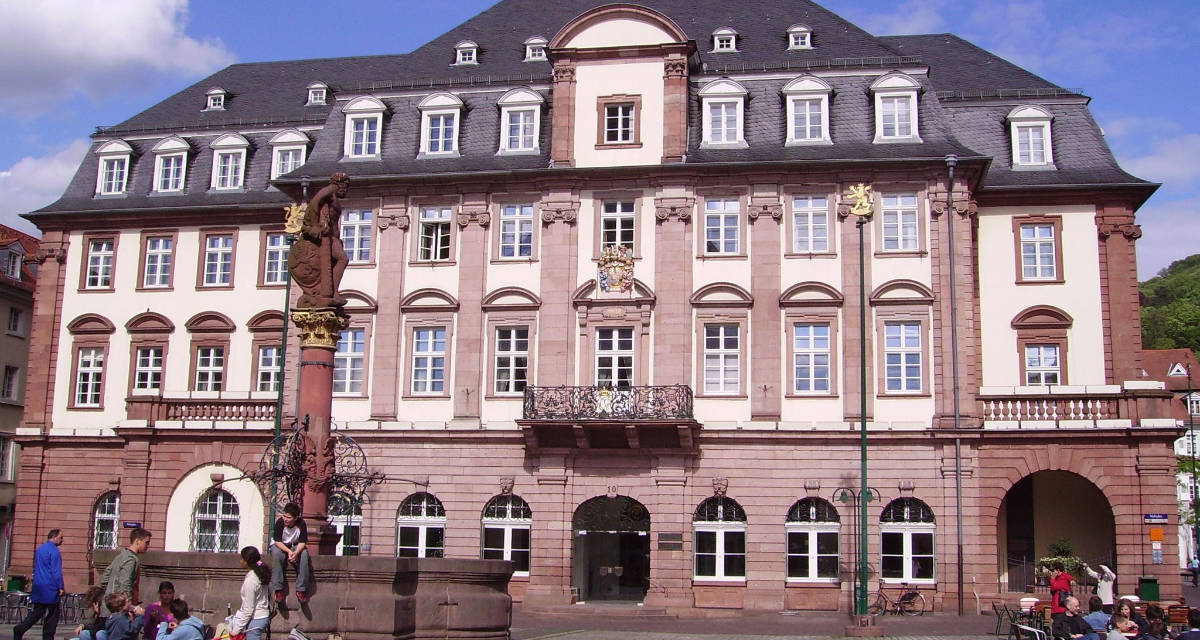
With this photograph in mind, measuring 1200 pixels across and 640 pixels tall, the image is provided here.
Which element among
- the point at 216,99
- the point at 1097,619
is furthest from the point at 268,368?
the point at 1097,619

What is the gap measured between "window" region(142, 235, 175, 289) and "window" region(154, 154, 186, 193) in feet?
6.49

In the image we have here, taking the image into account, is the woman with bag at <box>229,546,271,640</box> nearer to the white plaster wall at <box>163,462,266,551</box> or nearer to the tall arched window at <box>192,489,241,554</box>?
the white plaster wall at <box>163,462,266,551</box>

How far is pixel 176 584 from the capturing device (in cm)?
1870

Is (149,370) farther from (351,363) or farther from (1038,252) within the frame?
(1038,252)

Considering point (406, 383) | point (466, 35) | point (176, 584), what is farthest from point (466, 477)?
point (176, 584)

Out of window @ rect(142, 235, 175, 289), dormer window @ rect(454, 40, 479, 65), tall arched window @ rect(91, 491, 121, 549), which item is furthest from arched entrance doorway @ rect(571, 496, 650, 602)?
window @ rect(142, 235, 175, 289)

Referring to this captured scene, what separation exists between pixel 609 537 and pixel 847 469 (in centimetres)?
700

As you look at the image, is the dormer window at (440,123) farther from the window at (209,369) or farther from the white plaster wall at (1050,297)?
the white plaster wall at (1050,297)

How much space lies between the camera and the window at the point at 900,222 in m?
37.0

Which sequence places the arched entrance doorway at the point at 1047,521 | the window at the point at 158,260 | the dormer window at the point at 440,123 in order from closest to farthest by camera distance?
the arched entrance doorway at the point at 1047,521, the dormer window at the point at 440,123, the window at the point at 158,260

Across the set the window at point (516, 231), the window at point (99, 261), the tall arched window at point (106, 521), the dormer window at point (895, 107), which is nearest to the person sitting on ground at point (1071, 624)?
the dormer window at point (895, 107)

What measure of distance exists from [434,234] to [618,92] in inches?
271

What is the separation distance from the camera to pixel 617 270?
124ft

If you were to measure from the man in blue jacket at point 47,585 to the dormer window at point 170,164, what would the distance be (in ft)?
93.2
